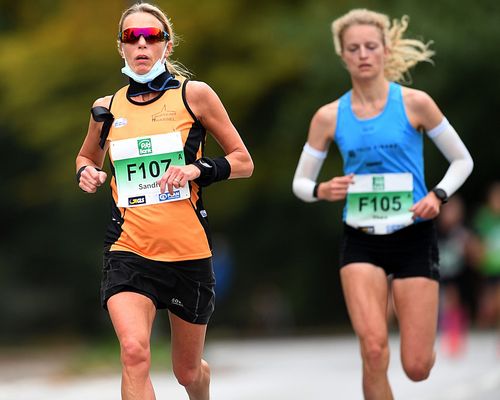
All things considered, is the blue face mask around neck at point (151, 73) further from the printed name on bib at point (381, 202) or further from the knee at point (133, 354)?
the printed name on bib at point (381, 202)

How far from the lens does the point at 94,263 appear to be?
28.1 metres

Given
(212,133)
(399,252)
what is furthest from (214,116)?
(399,252)

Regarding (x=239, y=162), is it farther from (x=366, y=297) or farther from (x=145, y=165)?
(x=366, y=297)

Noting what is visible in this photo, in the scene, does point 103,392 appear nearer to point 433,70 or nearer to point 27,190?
point 433,70

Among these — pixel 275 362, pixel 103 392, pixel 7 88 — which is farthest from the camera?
pixel 7 88

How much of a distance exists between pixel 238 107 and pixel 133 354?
58.7 ft

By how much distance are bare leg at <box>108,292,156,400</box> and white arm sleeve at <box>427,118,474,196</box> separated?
7.45 ft

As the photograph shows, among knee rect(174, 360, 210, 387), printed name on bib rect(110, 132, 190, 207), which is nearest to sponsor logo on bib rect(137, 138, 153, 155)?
printed name on bib rect(110, 132, 190, 207)

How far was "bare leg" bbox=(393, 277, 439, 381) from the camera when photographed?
26.9ft

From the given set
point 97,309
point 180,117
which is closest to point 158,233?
point 180,117

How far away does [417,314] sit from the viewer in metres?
8.20

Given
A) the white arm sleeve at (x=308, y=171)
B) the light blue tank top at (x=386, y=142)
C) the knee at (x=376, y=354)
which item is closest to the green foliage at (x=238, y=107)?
the white arm sleeve at (x=308, y=171)

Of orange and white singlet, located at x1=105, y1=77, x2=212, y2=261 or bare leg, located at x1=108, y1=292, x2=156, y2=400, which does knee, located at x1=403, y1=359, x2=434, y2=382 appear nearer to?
orange and white singlet, located at x1=105, y1=77, x2=212, y2=261

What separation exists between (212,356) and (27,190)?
8435mm
